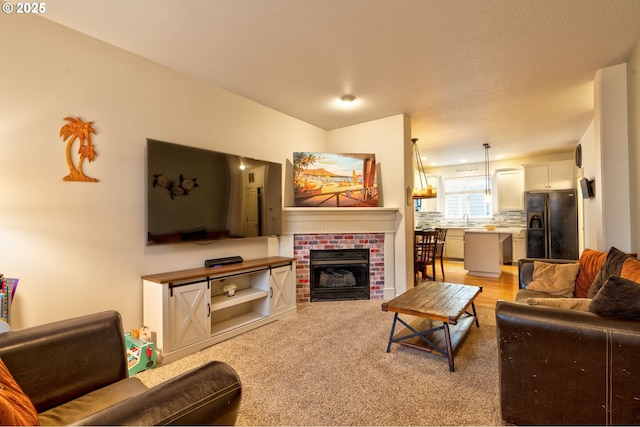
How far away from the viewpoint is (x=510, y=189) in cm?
666

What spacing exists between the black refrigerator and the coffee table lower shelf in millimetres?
4108

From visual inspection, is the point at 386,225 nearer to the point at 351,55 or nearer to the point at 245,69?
the point at 351,55

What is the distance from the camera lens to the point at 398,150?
13.4 feet

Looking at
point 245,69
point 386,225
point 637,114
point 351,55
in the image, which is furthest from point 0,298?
point 637,114

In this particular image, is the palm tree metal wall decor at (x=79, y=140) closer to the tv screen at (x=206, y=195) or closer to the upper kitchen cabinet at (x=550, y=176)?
the tv screen at (x=206, y=195)

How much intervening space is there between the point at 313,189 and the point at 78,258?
2.62 meters

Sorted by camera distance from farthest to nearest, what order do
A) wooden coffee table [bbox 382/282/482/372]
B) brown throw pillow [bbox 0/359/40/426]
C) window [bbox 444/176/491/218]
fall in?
window [bbox 444/176/491/218]
wooden coffee table [bbox 382/282/482/372]
brown throw pillow [bbox 0/359/40/426]

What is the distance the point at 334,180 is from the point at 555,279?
8.71ft

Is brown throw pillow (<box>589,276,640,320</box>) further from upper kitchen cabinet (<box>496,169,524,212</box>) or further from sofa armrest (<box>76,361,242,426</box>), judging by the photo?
upper kitchen cabinet (<box>496,169,524,212</box>)

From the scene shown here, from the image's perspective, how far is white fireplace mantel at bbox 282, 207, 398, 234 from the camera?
3928 millimetres

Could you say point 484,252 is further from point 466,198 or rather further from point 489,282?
point 466,198

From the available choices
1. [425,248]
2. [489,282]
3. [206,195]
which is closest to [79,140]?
[206,195]

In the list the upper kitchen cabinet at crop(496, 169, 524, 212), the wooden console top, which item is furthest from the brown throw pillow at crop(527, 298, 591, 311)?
the upper kitchen cabinet at crop(496, 169, 524, 212)

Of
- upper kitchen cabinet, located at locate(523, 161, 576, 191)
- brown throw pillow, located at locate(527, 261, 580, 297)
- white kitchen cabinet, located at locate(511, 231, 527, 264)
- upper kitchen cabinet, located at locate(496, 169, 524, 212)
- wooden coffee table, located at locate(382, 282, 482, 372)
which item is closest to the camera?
wooden coffee table, located at locate(382, 282, 482, 372)
